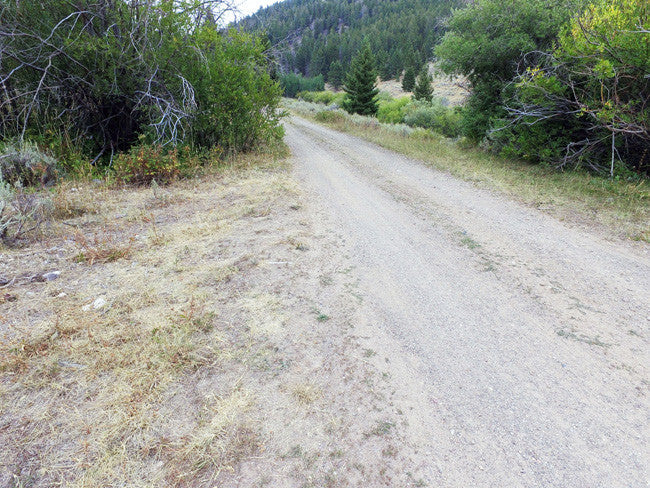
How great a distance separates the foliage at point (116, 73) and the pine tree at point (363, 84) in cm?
2265

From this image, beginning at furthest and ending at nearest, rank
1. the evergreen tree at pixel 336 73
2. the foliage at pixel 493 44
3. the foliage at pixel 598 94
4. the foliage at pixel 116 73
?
the evergreen tree at pixel 336 73, the foliage at pixel 493 44, the foliage at pixel 116 73, the foliage at pixel 598 94

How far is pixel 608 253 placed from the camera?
4348 millimetres

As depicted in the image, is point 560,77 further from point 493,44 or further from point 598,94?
point 493,44

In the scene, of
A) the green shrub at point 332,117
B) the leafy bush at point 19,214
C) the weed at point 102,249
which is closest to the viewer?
the weed at point 102,249

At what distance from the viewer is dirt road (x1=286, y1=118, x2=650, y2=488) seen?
1.94 metres

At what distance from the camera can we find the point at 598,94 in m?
7.50

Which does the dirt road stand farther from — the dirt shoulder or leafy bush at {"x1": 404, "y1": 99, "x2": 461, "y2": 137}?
leafy bush at {"x1": 404, "y1": 99, "x2": 461, "y2": 137}

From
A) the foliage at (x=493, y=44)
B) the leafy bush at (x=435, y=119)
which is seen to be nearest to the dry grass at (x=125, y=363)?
the foliage at (x=493, y=44)

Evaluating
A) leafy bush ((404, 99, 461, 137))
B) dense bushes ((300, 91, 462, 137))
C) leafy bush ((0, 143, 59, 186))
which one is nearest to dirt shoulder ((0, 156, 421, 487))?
leafy bush ((0, 143, 59, 186))

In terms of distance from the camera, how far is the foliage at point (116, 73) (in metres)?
7.10

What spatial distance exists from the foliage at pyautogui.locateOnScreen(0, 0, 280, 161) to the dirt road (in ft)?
17.8

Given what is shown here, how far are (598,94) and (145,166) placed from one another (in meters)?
9.96

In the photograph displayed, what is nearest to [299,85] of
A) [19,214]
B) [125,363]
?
[19,214]

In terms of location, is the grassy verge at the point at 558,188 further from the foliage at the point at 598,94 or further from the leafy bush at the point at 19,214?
the leafy bush at the point at 19,214
